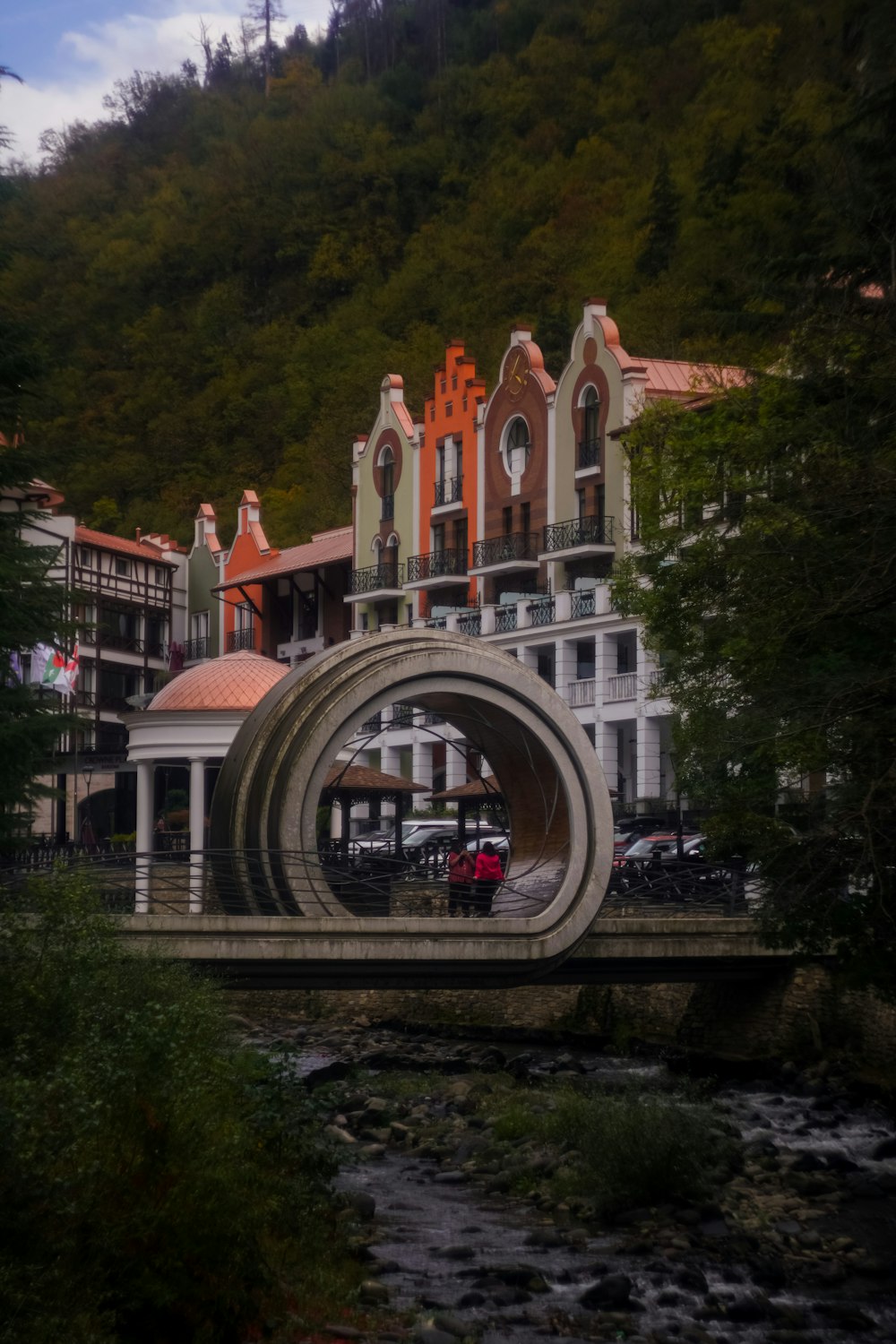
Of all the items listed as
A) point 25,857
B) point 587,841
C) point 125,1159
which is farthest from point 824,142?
point 25,857

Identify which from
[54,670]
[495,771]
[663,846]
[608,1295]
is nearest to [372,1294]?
[608,1295]

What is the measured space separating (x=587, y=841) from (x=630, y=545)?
99.5 ft

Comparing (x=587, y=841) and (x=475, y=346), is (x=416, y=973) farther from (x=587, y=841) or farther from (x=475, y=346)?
(x=475, y=346)

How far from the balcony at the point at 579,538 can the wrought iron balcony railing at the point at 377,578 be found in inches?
384

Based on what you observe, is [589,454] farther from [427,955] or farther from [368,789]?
[427,955]

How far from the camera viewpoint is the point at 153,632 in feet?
271

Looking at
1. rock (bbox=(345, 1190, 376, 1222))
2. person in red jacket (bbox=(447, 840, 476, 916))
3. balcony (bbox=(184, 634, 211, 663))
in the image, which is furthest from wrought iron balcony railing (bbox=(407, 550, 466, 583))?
rock (bbox=(345, 1190, 376, 1222))

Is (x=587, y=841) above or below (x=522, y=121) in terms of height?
below

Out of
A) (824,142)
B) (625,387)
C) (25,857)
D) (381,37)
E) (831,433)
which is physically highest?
(381,37)

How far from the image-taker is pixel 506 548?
61375 mm

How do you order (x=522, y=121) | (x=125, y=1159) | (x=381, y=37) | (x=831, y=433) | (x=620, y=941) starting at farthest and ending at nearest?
(x=381, y=37) < (x=522, y=121) < (x=620, y=941) < (x=831, y=433) < (x=125, y=1159)

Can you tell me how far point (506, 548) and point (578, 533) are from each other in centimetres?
392

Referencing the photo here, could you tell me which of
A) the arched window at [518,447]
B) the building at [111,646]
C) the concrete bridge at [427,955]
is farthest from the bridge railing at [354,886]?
the building at [111,646]

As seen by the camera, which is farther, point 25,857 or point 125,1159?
point 25,857
